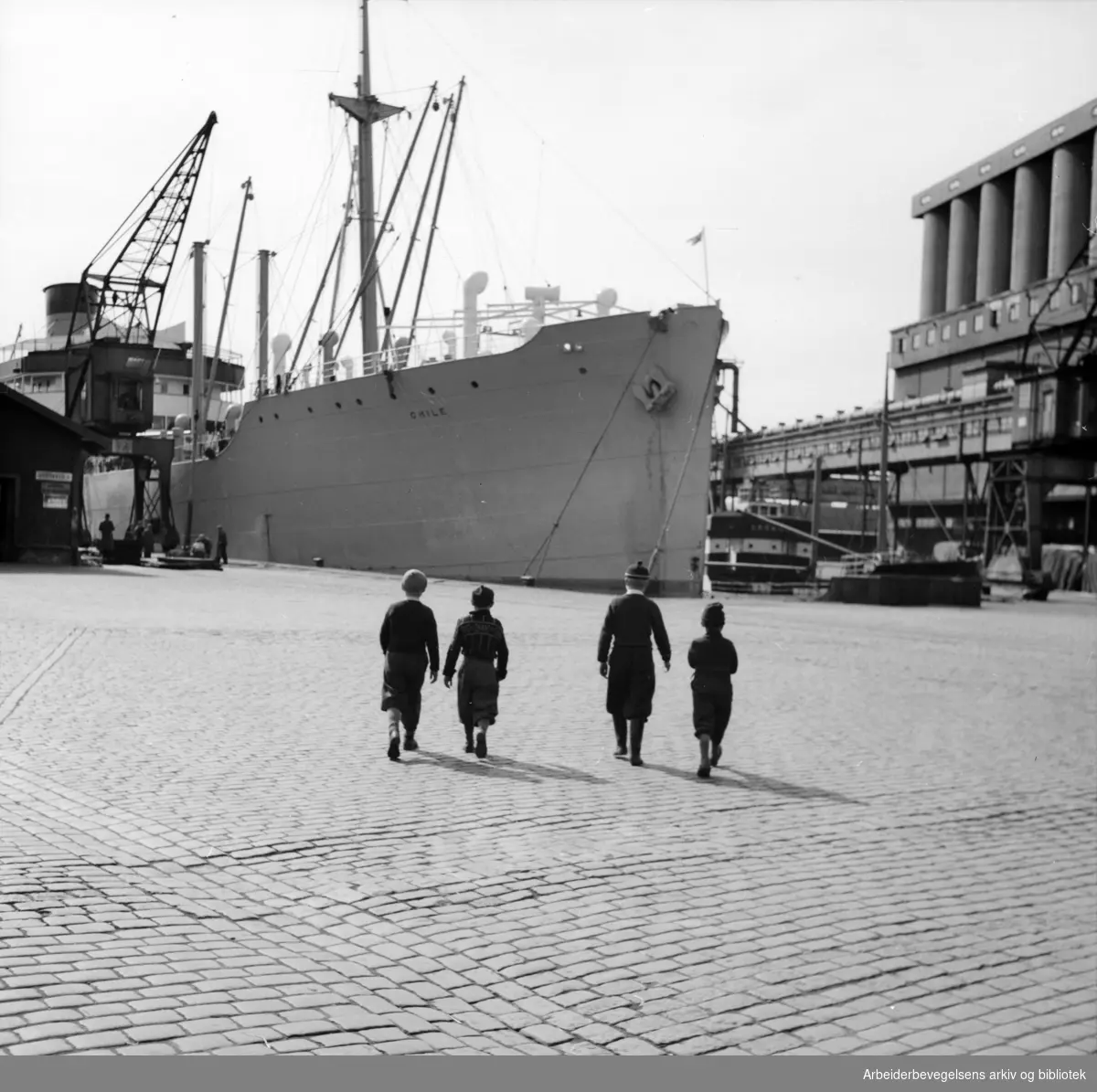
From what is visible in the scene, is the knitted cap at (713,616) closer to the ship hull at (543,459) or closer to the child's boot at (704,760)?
the child's boot at (704,760)

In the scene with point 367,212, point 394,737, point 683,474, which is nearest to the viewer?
point 394,737

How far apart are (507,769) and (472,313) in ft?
87.0

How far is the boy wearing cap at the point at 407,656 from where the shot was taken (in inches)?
353

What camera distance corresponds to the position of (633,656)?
924 cm

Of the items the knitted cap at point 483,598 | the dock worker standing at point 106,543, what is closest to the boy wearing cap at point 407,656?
the knitted cap at point 483,598

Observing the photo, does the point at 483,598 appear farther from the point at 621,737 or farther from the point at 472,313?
the point at 472,313

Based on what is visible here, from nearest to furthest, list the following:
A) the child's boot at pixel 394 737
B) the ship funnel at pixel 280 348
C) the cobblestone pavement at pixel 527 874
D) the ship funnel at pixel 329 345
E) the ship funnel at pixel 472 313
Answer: the cobblestone pavement at pixel 527 874, the child's boot at pixel 394 737, the ship funnel at pixel 472 313, the ship funnel at pixel 329 345, the ship funnel at pixel 280 348

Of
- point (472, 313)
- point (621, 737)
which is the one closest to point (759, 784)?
point (621, 737)

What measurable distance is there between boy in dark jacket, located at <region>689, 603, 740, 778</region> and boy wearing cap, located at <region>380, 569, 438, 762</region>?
1.76 m

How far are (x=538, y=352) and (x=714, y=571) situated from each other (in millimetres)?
28806

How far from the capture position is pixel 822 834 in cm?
737

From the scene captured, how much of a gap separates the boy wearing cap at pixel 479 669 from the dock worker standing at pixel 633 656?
72 cm

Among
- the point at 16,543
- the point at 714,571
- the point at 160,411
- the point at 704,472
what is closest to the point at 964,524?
the point at 714,571

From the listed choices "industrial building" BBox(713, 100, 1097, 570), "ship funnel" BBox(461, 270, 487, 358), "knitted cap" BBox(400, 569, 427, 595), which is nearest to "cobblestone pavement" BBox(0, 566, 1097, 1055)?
"knitted cap" BBox(400, 569, 427, 595)
